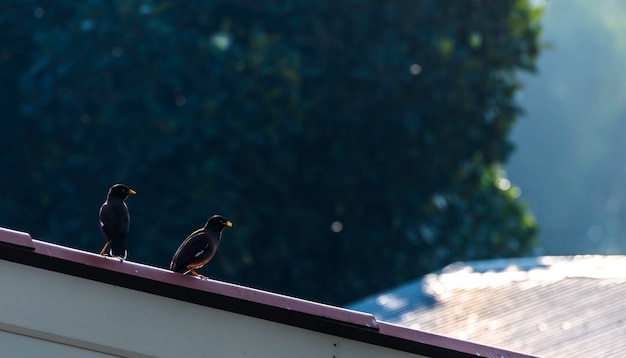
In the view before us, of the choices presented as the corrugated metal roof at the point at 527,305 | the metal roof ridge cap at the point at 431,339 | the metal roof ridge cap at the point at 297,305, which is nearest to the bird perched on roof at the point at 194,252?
the metal roof ridge cap at the point at 297,305

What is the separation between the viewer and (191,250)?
6668 mm

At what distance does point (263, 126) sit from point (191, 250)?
14080 millimetres

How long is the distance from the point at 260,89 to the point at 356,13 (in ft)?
8.79

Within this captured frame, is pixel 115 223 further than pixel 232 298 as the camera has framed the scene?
Yes

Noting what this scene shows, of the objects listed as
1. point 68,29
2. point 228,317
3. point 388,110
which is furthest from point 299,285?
point 228,317

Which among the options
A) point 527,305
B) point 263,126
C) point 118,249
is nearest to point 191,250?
point 118,249

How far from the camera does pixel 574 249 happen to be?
8181 centimetres

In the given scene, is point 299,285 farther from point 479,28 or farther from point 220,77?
point 479,28

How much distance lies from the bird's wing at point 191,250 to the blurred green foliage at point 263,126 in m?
13.4

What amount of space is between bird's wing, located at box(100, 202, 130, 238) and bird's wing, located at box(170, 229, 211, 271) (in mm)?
677

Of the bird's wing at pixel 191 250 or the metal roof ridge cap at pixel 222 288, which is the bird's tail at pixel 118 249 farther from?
the metal roof ridge cap at pixel 222 288

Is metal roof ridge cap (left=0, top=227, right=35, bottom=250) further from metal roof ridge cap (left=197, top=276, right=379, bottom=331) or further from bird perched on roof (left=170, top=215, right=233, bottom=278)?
bird perched on roof (left=170, top=215, right=233, bottom=278)

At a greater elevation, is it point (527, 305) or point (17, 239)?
point (527, 305)

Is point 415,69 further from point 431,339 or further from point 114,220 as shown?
point 431,339
